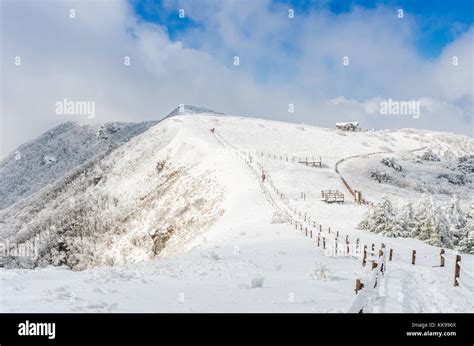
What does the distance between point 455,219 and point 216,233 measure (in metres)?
16.6

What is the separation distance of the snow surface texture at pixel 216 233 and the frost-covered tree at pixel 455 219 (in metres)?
3.12

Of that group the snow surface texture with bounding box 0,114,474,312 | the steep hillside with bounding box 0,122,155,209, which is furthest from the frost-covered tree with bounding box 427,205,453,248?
the steep hillside with bounding box 0,122,155,209

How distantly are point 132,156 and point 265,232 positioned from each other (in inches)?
2033

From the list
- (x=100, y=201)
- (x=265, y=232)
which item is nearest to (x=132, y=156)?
(x=100, y=201)

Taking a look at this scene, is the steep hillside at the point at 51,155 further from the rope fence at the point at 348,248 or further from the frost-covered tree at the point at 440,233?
the frost-covered tree at the point at 440,233

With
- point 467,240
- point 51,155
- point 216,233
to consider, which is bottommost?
point 467,240

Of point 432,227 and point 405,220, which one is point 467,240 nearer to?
point 432,227

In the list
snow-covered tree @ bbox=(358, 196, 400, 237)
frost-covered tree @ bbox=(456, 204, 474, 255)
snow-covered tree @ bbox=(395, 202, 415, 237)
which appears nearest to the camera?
frost-covered tree @ bbox=(456, 204, 474, 255)

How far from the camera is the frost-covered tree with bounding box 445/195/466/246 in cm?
2820

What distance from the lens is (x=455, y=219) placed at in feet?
94.7

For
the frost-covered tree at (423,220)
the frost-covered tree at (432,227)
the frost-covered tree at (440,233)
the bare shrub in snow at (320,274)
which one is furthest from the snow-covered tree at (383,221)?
the bare shrub in snow at (320,274)

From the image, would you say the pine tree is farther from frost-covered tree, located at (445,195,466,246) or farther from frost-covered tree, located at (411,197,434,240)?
frost-covered tree, located at (445,195,466,246)

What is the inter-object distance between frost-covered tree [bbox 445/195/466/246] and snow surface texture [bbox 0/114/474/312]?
312 cm

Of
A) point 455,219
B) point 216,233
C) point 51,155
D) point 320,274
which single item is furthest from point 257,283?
point 51,155
